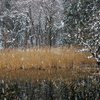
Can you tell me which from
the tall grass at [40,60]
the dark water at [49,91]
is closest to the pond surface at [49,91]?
the dark water at [49,91]

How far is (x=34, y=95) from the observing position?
5.02 metres

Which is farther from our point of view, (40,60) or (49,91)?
(40,60)

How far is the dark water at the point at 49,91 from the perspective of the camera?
490 centimetres

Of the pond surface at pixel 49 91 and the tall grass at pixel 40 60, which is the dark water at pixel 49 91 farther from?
the tall grass at pixel 40 60

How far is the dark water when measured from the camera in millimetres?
4902

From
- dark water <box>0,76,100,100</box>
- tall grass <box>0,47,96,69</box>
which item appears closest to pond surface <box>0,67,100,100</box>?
dark water <box>0,76,100,100</box>

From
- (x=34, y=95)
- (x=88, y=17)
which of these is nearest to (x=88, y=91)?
(x=34, y=95)

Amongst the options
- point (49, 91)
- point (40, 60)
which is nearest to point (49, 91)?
point (49, 91)

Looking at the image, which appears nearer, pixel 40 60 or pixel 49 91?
pixel 49 91

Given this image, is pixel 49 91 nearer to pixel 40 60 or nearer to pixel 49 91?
pixel 49 91

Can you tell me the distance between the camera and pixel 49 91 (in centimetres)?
544

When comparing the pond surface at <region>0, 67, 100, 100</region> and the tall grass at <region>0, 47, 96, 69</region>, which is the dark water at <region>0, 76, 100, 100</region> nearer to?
the pond surface at <region>0, 67, 100, 100</region>

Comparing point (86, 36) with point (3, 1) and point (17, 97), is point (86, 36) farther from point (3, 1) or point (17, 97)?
point (3, 1)

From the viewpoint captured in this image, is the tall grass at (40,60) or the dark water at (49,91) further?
the tall grass at (40,60)
